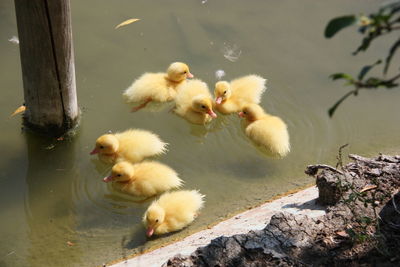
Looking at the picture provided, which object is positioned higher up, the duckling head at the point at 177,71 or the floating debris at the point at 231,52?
the floating debris at the point at 231,52

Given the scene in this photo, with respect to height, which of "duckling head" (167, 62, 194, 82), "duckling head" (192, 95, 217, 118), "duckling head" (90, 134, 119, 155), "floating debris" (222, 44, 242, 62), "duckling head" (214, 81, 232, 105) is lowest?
"duckling head" (90, 134, 119, 155)

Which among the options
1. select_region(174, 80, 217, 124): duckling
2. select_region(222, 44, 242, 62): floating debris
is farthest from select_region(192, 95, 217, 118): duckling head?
select_region(222, 44, 242, 62): floating debris

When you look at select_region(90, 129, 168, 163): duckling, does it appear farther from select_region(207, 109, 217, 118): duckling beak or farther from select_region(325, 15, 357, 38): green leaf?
select_region(325, 15, 357, 38): green leaf

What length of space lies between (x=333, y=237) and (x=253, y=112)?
1734 millimetres

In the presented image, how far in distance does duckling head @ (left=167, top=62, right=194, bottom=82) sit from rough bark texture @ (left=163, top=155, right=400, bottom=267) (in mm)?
1736

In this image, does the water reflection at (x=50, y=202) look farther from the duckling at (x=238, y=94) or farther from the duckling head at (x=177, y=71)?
the duckling at (x=238, y=94)

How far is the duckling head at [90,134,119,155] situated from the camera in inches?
155

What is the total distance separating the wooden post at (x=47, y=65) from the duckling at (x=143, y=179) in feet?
2.01

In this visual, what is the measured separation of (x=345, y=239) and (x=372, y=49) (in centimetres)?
303

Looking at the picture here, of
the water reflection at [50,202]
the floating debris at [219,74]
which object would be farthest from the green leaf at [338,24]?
the floating debris at [219,74]

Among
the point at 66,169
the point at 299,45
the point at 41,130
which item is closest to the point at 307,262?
the point at 66,169

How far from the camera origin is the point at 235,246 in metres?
2.64

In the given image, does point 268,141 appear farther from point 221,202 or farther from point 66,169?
point 66,169

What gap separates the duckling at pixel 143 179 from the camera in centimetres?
381
